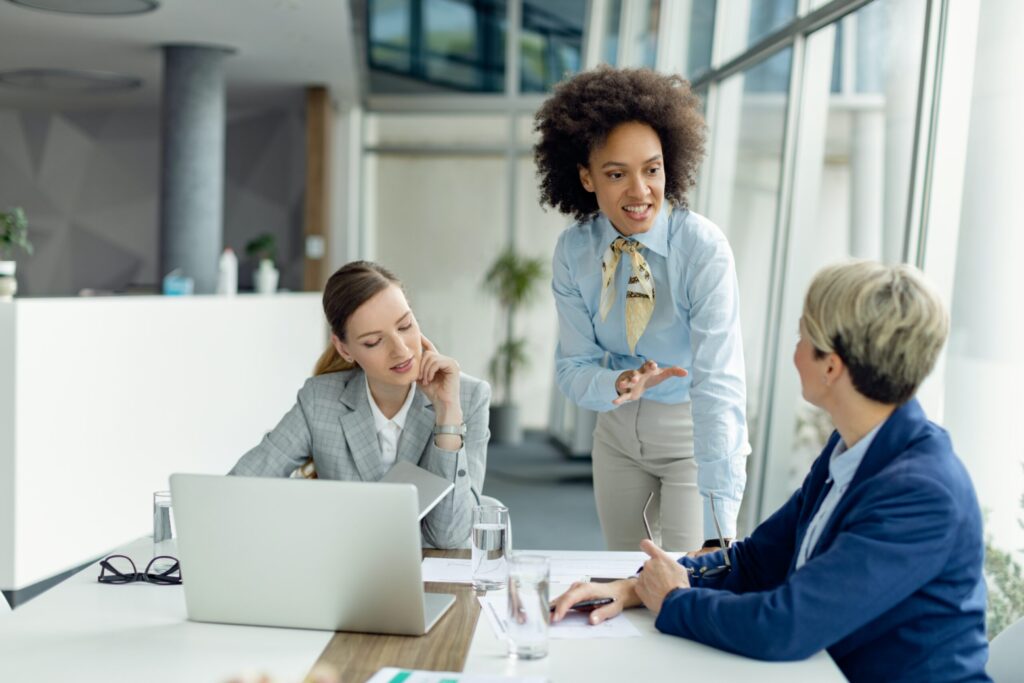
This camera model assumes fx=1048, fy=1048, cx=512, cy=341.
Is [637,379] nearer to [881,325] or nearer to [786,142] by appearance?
[881,325]

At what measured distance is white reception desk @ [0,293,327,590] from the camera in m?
4.04

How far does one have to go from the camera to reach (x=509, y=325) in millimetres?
9914

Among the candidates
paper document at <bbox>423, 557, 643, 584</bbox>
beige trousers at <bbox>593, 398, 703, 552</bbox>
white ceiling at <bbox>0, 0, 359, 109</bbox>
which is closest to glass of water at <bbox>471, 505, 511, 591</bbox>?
paper document at <bbox>423, 557, 643, 584</bbox>

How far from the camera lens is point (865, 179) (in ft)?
13.8

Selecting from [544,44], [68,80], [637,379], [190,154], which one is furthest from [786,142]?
[68,80]

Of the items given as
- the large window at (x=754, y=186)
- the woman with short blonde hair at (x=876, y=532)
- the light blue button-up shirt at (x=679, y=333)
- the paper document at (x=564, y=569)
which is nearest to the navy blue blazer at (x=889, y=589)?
the woman with short blonde hair at (x=876, y=532)

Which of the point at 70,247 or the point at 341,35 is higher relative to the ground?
the point at 341,35

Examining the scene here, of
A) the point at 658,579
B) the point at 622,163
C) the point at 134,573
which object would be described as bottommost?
the point at 134,573

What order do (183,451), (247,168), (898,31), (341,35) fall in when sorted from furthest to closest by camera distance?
(247,168) → (341,35) → (183,451) → (898,31)

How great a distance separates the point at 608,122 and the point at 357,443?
1.00m

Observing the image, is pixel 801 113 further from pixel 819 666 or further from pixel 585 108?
pixel 819 666

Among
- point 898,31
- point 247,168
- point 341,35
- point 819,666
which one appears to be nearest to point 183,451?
point 341,35

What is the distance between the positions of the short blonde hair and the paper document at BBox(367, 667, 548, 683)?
0.65 metres

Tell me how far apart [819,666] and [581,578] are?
528mm
